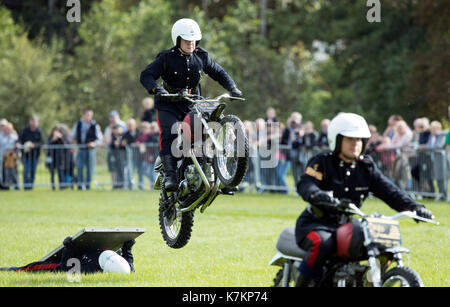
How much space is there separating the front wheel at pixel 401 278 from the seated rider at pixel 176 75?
15.8ft

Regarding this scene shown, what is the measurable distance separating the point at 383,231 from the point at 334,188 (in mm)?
721

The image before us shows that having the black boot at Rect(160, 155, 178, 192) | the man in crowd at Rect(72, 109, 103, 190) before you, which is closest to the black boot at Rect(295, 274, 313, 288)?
the black boot at Rect(160, 155, 178, 192)

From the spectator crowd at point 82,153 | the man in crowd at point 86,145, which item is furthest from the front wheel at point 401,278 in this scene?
the man in crowd at point 86,145

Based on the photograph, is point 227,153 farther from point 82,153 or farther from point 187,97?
point 82,153

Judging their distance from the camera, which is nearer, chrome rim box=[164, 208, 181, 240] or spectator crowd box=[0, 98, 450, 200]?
chrome rim box=[164, 208, 181, 240]

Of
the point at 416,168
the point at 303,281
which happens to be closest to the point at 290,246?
the point at 303,281

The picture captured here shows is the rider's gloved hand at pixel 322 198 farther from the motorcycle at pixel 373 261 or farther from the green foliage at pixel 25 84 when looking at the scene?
the green foliage at pixel 25 84

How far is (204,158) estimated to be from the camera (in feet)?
33.8

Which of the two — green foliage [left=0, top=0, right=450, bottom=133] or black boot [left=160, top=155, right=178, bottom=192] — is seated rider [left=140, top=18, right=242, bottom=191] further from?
green foliage [left=0, top=0, right=450, bottom=133]

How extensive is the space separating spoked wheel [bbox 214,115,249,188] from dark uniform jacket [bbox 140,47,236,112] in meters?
1.04

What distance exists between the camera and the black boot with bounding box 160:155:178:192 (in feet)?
34.9

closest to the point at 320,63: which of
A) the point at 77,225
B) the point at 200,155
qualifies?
the point at 77,225

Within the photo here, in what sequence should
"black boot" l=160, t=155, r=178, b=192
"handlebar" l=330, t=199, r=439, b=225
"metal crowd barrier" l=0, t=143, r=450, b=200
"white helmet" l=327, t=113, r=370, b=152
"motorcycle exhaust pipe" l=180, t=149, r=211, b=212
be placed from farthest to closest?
"metal crowd barrier" l=0, t=143, r=450, b=200 → "black boot" l=160, t=155, r=178, b=192 → "motorcycle exhaust pipe" l=180, t=149, r=211, b=212 → "white helmet" l=327, t=113, r=370, b=152 → "handlebar" l=330, t=199, r=439, b=225

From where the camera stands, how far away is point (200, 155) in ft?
34.1
